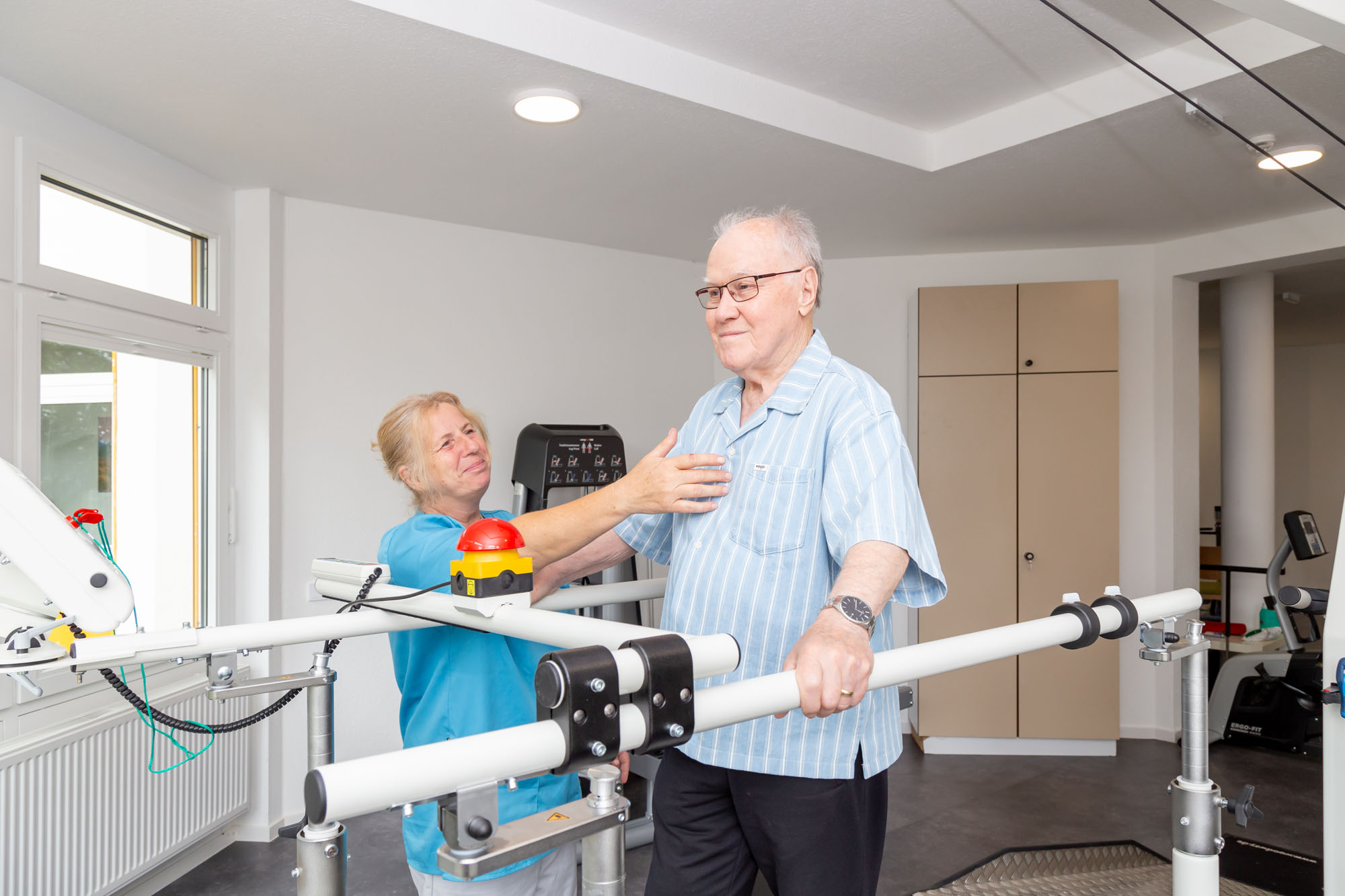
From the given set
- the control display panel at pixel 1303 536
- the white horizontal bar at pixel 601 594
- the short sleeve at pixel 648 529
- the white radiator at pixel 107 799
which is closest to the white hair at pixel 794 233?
the short sleeve at pixel 648 529

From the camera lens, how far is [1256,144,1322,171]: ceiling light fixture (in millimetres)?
3096

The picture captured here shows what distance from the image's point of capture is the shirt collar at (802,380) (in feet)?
4.49

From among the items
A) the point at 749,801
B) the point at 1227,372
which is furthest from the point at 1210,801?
the point at 1227,372

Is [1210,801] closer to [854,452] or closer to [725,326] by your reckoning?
[854,452]

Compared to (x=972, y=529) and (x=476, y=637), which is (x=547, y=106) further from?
(x=972, y=529)

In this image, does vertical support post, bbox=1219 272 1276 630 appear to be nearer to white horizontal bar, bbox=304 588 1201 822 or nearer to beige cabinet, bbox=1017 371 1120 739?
beige cabinet, bbox=1017 371 1120 739

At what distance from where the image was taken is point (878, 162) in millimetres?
3184

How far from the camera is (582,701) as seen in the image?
732 millimetres

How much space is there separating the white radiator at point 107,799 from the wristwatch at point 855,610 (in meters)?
2.41

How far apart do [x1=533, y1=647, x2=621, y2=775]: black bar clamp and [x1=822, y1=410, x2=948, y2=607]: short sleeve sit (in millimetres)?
522

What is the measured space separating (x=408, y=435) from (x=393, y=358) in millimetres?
Answer: 2160

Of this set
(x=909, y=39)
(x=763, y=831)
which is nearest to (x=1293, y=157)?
(x=909, y=39)

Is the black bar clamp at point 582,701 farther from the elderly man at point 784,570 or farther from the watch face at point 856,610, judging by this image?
the elderly man at point 784,570

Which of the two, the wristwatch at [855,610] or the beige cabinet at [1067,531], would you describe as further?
the beige cabinet at [1067,531]
